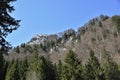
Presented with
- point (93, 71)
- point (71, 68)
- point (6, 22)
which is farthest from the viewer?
point (93, 71)

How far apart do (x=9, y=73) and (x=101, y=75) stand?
22.3m

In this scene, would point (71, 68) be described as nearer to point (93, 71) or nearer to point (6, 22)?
point (93, 71)

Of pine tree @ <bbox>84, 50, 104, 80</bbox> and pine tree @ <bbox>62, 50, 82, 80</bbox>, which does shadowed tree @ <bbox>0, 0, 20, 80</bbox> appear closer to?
pine tree @ <bbox>62, 50, 82, 80</bbox>

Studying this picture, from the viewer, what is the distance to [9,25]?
20.0 meters

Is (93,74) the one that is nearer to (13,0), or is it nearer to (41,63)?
(41,63)

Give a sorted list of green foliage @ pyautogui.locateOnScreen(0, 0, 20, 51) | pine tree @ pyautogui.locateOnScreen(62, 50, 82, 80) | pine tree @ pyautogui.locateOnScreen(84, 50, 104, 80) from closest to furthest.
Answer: green foliage @ pyautogui.locateOnScreen(0, 0, 20, 51)
pine tree @ pyautogui.locateOnScreen(62, 50, 82, 80)
pine tree @ pyautogui.locateOnScreen(84, 50, 104, 80)

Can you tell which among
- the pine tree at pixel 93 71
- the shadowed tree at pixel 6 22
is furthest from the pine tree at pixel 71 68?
the shadowed tree at pixel 6 22

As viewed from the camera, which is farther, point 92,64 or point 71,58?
point 92,64

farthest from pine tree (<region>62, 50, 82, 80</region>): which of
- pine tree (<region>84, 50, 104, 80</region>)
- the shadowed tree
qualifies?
the shadowed tree

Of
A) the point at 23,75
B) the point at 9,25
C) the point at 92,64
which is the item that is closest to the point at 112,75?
the point at 92,64

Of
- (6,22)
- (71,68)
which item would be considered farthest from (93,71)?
(6,22)

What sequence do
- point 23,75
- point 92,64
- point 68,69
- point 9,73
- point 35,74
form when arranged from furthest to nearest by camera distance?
point 23,75, point 9,73, point 92,64, point 35,74, point 68,69

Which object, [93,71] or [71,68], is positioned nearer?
[71,68]

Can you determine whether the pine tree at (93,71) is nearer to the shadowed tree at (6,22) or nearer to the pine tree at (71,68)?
the pine tree at (71,68)
